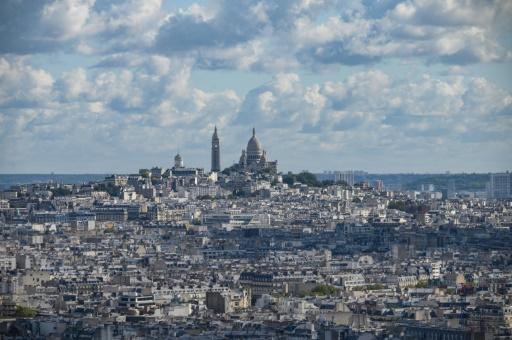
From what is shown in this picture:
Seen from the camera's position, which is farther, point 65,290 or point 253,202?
point 253,202

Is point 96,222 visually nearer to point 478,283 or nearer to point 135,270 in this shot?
point 135,270

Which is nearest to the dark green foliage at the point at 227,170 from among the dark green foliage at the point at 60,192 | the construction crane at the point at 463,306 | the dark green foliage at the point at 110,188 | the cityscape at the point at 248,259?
the cityscape at the point at 248,259

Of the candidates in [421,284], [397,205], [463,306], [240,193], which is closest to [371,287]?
[421,284]

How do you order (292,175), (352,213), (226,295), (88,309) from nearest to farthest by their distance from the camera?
(88,309)
(226,295)
(352,213)
(292,175)

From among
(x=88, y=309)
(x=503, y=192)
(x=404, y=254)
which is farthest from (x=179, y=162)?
(x=88, y=309)

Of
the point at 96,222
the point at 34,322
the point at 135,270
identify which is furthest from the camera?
the point at 96,222

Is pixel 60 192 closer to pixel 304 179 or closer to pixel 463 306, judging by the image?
pixel 304 179

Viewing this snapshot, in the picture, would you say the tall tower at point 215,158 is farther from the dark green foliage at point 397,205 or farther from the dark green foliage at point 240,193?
the dark green foliage at point 397,205
